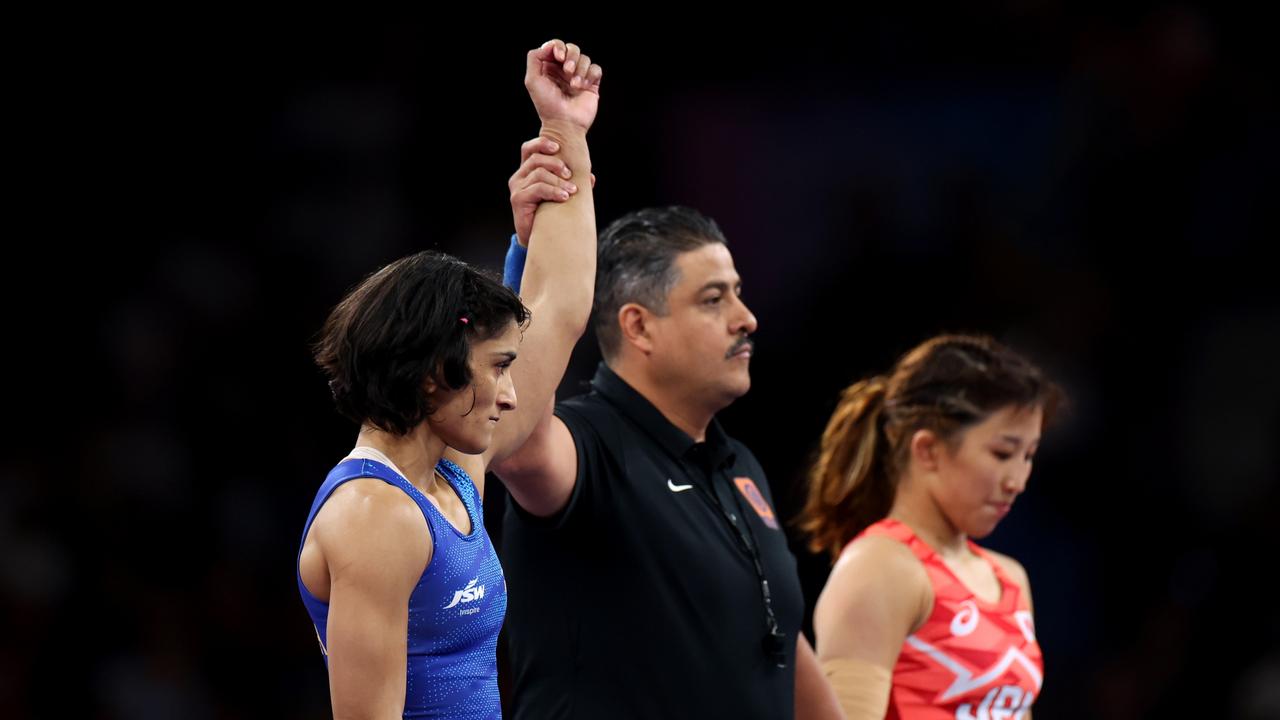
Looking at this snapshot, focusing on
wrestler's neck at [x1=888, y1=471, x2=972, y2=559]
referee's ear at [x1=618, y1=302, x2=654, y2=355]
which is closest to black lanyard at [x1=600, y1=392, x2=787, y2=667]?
referee's ear at [x1=618, y1=302, x2=654, y2=355]

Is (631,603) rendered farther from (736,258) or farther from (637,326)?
(736,258)

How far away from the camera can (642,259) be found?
127 inches

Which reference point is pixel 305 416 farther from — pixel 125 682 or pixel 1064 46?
pixel 1064 46

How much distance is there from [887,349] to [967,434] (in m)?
2.73

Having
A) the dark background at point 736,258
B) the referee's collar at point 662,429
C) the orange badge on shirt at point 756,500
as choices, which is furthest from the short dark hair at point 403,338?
the dark background at point 736,258

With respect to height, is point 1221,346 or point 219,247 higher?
point 219,247

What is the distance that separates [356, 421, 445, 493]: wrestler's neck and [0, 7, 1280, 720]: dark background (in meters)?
3.65

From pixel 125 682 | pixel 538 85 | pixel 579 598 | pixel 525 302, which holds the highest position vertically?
pixel 538 85

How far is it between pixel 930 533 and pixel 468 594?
1798 mm

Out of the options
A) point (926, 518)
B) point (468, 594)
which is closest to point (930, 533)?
point (926, 518)

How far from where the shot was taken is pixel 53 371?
6.20 meters

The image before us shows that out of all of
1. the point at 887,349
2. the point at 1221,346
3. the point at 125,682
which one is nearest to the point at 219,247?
the point at 125,682

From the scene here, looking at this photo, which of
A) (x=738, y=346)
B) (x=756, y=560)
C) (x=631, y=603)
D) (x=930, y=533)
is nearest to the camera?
(x=631, y=603)

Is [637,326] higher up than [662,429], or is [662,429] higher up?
[637,326]
